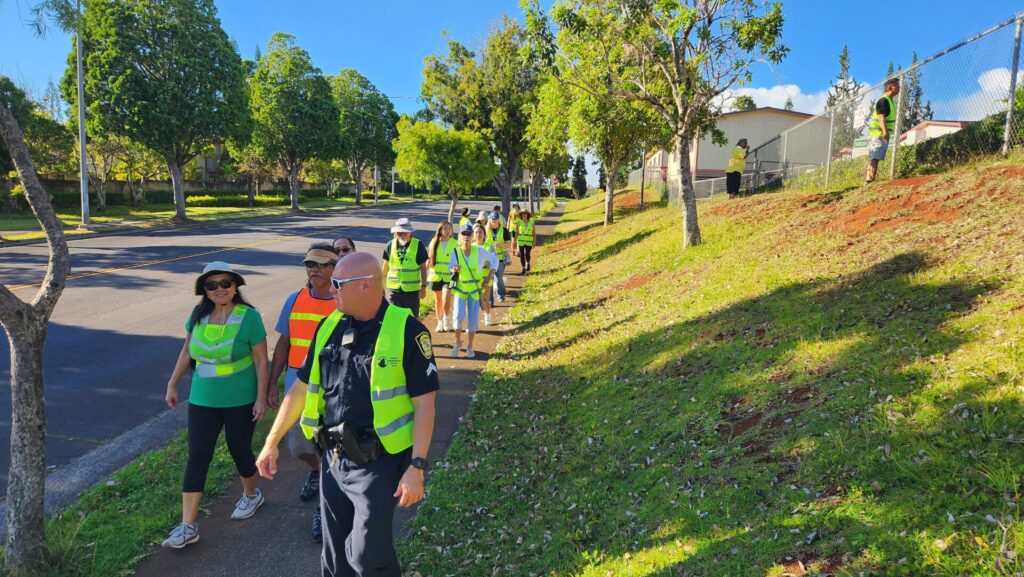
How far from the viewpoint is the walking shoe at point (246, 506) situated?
423 cm

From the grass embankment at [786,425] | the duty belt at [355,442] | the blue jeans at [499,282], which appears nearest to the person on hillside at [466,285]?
the grass embankment at [786,425]

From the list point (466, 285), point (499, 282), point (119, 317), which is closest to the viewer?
point (466, 285)

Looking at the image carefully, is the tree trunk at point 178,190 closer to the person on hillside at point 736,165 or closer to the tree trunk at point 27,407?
the person on hillside at point 736,165

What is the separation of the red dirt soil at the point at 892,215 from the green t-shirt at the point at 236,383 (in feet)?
26.0

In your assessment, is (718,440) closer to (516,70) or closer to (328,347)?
(328,347)

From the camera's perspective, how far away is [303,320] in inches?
169

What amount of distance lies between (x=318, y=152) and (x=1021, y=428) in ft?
159

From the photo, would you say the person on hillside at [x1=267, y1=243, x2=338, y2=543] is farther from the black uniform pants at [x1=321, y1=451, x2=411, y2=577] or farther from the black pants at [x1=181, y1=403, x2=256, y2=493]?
the black uniform pants at [x1=321, y1=451, x2=411, y2=577]

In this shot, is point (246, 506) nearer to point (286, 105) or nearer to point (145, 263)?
point (145, 263)

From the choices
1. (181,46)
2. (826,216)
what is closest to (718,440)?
(826,216)

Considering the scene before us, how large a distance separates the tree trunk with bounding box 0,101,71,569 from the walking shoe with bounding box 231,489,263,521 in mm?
1105

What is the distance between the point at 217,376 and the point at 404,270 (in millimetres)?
3854

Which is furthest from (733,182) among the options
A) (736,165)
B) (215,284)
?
(215,284)

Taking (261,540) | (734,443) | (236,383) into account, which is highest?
(236,383)
